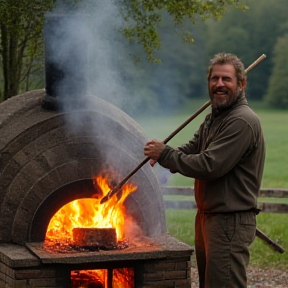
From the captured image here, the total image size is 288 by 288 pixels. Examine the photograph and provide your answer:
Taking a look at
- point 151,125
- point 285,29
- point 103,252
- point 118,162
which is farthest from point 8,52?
point 285,29

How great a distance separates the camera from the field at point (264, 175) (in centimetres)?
1095

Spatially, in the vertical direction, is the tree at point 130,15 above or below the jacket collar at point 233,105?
above

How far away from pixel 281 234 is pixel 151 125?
856cm

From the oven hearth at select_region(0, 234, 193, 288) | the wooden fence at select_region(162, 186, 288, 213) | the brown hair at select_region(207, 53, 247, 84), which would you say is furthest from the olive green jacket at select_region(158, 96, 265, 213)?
the wooden fence at select_region(162, 186, 288, 213)

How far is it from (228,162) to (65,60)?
7.09 ft

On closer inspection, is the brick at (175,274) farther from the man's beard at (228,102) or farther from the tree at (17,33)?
the tree at (17,33)

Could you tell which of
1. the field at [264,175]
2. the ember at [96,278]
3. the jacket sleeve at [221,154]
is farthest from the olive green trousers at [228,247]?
the field at [264,175]

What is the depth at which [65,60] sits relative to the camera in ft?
24.6

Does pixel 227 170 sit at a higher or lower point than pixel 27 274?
higher

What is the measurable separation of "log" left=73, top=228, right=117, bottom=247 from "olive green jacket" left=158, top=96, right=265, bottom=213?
97 centimetres

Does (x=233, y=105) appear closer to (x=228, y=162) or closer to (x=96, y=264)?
(x=228, y=162)

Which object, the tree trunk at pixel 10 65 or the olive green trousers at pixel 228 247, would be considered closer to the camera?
the olive green trousers at pixel 228 247

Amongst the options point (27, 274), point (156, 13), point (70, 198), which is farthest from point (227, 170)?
point (156, 13)

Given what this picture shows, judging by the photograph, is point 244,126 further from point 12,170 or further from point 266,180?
point 266,180
